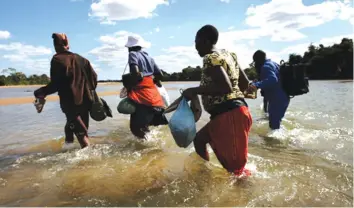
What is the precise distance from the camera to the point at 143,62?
5.71m

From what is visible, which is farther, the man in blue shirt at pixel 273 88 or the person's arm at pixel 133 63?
the man in blue shirt at pixel 273 88

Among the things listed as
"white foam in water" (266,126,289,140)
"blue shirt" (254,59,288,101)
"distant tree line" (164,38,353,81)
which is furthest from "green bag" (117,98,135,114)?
"distant tree line" (164,38,353,81)

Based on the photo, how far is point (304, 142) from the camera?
6215 millimetres

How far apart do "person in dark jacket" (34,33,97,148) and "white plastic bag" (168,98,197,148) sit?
2031 millimetres

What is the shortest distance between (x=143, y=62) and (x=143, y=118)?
3.08 feet

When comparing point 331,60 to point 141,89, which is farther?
point 331,60

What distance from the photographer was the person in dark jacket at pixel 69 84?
498 cm

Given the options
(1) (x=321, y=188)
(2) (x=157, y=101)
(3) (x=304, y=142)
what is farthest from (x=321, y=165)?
(2) (x=157, y=101)

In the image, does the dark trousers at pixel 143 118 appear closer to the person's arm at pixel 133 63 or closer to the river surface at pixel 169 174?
the river surface at pixel 169 174

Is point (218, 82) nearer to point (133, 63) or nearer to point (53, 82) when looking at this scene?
point (133, 63)

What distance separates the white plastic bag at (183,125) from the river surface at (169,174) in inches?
21.2

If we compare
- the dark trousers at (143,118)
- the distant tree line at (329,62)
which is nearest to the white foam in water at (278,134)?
the dark trousers at (143,118)

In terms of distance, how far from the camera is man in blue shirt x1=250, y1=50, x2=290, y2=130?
629cm

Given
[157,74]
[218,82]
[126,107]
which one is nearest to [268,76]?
[157,74]
